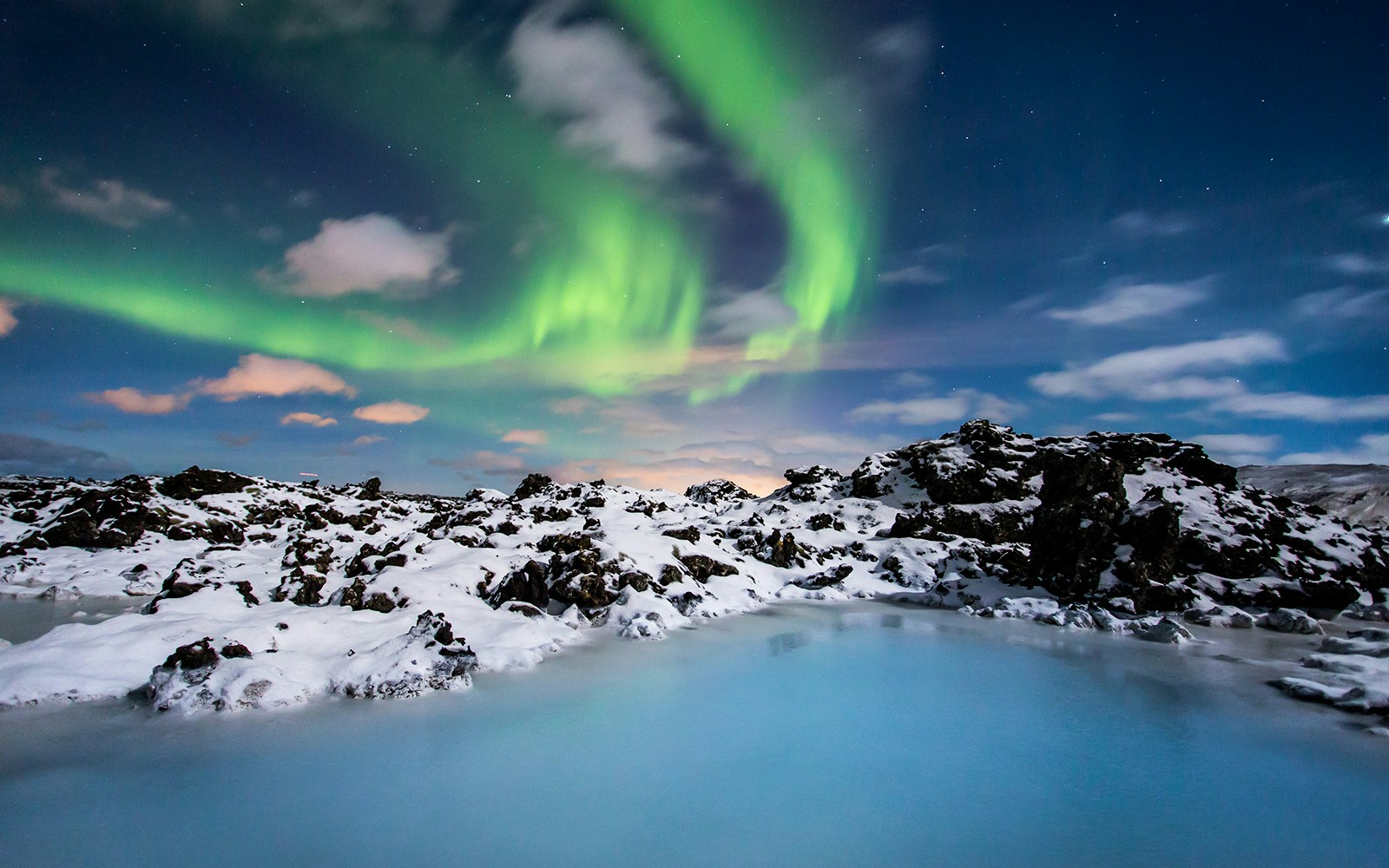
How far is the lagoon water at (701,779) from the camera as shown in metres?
10.2

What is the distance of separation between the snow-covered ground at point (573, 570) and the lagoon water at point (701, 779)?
75.5 inches

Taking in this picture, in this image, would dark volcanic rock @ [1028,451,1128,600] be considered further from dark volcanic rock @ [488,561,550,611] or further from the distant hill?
the distant hill

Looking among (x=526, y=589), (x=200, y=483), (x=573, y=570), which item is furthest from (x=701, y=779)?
(x=200, y=483)

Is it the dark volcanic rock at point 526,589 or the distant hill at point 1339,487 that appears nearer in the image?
the dark volcanic rock at point 526,589

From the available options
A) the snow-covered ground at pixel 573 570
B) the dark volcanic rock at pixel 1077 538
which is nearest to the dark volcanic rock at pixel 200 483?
the snow-covered ground at pixel 573 570

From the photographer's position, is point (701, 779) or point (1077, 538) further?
point (1077, 538)

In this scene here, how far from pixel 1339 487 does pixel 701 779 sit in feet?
552

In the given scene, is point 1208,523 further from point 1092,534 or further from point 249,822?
point 249,822

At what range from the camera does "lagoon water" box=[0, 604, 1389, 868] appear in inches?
402

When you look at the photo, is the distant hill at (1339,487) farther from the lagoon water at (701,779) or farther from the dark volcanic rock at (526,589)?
the dark volcanic rock at (526,589)

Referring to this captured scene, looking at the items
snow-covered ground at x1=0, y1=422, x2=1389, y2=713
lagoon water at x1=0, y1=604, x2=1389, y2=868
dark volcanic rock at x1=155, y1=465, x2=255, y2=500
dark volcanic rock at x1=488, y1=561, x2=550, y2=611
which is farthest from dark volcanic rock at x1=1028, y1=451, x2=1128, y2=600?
dark volcanic rock at x1=155, y1=465, x2=255, y2=500

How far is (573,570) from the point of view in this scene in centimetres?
3309

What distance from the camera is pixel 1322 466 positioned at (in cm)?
14838

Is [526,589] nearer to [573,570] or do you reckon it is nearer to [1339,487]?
[573,570]
